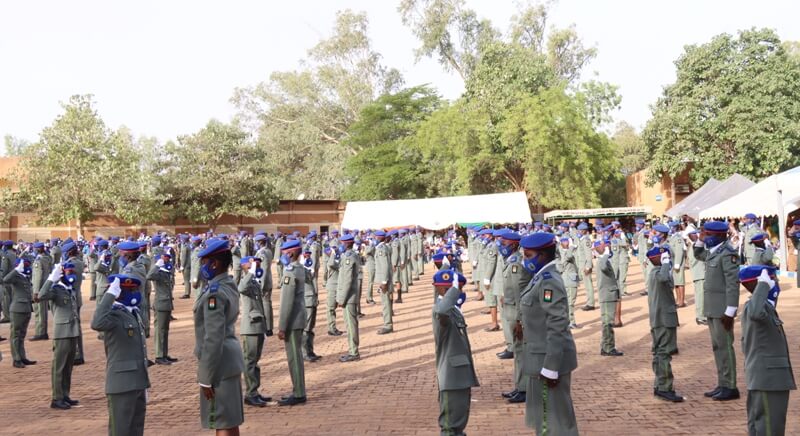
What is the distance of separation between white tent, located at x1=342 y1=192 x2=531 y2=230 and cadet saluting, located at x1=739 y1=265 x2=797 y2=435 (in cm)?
2687

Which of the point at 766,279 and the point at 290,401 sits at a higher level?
the point at 766,279

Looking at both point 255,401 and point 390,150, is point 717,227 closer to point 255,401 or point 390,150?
point 255,401

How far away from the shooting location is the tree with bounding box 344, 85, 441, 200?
44.9 m

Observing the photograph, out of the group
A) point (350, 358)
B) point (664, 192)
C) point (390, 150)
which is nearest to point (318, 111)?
point (390, 150)

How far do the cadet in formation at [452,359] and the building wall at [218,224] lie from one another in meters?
38.2

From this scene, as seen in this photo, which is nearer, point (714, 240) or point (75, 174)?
point (714, 240)

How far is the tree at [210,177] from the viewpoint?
40.3 m

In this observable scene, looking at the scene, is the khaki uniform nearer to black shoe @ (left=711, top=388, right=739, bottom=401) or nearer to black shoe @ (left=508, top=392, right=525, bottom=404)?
black shoe @ (left=711, top=388, right=739, bottom=401)

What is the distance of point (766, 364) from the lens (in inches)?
199

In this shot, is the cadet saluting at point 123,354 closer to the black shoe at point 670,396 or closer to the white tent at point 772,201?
the black shoe at point 670,396

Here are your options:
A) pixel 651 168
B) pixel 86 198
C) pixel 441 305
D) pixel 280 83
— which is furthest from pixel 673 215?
pixel 280 83

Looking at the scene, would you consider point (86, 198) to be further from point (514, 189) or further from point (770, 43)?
point (770, 43)

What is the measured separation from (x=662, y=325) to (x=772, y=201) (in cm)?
1604

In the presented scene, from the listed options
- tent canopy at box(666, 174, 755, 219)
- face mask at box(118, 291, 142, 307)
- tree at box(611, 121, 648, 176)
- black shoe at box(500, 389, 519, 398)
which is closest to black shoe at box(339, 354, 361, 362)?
black shoe at box(500, 389, 519, 398)
